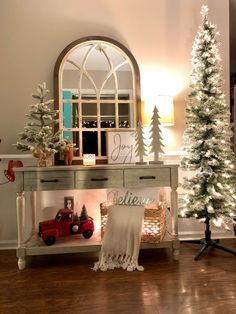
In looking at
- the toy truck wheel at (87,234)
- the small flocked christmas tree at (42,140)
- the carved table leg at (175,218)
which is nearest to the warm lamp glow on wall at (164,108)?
the carved table leg at (175,218)

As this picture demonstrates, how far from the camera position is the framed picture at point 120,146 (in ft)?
9.47

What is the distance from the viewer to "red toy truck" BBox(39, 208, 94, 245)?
102 inches

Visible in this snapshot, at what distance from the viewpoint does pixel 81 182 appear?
2432 mm

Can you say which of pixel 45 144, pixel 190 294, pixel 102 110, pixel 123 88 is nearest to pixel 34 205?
pixel 45 144

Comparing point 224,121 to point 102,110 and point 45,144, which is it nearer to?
point 102,110

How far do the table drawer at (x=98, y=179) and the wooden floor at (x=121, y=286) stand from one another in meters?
0.69

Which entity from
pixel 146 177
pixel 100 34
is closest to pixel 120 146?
pixel 146 177

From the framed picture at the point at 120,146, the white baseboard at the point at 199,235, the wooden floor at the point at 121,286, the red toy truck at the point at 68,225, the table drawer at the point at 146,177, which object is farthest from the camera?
the white baseboard at the point at 199,235

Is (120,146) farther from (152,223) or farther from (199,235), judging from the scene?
(199,235)

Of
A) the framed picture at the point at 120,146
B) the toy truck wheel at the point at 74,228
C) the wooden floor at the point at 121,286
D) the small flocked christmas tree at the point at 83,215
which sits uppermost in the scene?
the framed picture at the point at 120,146

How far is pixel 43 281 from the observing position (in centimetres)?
216

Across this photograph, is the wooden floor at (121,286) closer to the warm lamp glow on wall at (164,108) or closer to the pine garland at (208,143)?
the pine garland at (208,143)

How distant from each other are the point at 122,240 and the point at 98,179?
551mm

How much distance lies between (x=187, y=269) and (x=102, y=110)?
1.70m
